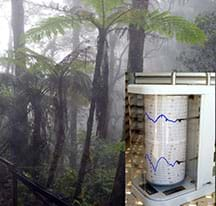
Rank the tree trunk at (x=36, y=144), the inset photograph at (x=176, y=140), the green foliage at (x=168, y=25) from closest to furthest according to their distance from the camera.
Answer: the inset photograph at (x=176, y=140)
the green foliage at (x=168, y=25)
the tree trunk at (x=36, y=144)

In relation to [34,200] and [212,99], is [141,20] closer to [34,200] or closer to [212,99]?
[212,99]

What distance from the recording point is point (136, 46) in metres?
1.30

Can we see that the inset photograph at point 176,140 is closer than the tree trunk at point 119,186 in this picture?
Yes

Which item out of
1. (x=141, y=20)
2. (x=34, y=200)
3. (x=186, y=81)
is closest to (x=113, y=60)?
(x=141, y=20)

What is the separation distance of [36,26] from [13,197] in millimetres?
873

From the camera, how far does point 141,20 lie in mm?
1272

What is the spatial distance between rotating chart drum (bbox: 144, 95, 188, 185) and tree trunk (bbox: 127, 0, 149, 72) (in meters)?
0.32

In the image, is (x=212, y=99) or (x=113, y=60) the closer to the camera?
(x=212, y=99)

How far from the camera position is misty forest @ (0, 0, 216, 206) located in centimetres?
128

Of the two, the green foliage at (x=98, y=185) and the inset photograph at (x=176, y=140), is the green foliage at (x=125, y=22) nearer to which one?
Result: the inset photograph at (x=176, y=140)

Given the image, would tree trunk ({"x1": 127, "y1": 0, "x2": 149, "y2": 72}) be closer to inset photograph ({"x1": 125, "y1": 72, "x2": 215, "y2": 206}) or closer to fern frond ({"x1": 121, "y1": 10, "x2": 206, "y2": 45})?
fern frond ({"x1": 121, "y1": 10, "x2": 206, "y2": 45})

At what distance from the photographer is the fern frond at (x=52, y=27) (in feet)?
4.17

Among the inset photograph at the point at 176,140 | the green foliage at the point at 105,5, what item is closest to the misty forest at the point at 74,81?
the green foliage at the point at 105,5

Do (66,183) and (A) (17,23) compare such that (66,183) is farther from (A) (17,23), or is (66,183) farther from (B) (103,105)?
(A) (17,23)
